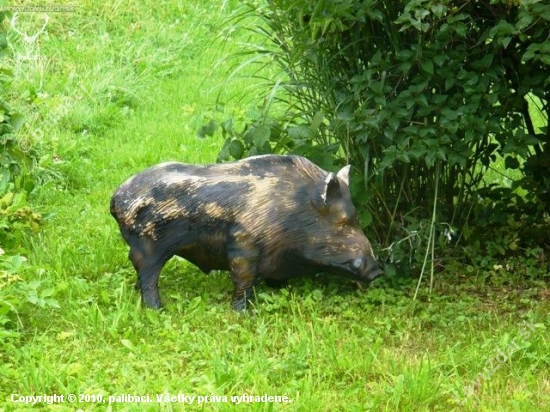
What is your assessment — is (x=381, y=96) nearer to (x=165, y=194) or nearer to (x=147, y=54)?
(x=165, y=194)

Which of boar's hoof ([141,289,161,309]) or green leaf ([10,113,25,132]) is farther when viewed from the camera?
green leaf ([10,113,25,132])

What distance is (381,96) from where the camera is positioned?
557cm

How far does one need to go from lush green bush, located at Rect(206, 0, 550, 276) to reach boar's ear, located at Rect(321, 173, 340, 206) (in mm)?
335

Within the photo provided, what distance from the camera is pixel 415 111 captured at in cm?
578

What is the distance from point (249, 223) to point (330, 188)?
46 centimetres

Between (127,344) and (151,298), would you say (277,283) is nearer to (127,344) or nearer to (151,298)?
(151,298)

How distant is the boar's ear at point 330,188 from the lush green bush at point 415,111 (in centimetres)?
33

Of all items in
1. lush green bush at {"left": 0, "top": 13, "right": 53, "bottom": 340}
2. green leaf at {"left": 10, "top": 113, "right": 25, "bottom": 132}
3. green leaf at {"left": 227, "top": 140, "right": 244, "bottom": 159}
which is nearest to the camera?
lush green bush at {"left": 0, "top": 13, "right": 53, "bottom": 340}

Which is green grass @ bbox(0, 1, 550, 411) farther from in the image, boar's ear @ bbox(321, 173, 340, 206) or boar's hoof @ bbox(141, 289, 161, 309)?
boar's ear @ bbox(321, 173, 340, 206)

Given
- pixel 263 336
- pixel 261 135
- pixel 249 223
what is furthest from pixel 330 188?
pixel 263 336

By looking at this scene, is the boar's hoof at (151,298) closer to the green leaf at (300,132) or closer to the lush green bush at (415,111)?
the lush green bush at (415,111)

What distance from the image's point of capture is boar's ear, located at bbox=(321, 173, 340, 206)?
5277mm

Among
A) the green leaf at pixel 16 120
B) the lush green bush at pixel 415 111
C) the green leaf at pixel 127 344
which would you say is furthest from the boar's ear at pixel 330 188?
the green leaf at pixel 16 120

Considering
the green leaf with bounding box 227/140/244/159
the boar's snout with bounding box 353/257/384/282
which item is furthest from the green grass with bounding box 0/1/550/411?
the green leaf with bounding box 227/140/244/159
